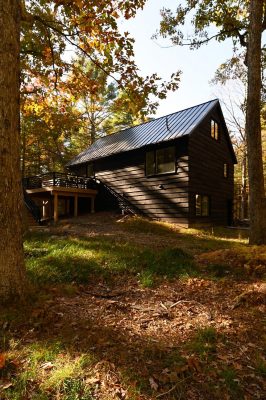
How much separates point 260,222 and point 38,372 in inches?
311

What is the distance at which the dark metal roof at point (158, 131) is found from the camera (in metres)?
16.2

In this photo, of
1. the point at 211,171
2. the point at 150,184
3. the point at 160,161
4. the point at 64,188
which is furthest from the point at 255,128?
the point at 64,188

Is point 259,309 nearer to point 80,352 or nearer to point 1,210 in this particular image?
point 80,352

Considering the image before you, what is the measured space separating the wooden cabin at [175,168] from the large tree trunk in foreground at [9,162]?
461 inches

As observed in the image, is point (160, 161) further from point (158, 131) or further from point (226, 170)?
point (226, 170)

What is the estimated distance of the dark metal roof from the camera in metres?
16.2

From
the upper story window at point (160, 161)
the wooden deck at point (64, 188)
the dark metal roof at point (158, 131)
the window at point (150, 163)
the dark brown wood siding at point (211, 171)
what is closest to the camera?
the dark brown wood siding at point (211, 171)

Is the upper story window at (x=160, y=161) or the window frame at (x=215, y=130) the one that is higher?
the window frame at (x=215, y=130)

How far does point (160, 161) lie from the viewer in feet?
56.1

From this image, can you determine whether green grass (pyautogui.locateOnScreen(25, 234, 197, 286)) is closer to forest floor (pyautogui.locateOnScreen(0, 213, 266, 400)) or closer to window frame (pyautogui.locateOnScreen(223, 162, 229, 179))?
forest floor (pyautogui.locateOnScreen(0, 213, 266, 400))

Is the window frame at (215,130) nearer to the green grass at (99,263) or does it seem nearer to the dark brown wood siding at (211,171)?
the dark brown wood siding at (211,171)

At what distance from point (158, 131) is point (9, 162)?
14.6 m

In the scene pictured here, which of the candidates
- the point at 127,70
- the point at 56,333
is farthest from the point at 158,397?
the point at 127,70

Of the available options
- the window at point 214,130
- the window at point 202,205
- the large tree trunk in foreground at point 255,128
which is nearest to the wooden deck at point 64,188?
the window at point 202,205
